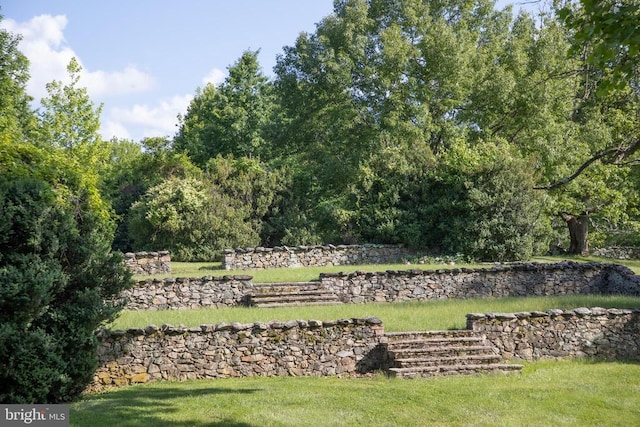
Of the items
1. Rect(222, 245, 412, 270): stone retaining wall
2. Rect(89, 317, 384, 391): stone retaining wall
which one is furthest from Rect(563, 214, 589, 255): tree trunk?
Rect(89, 317, 384, 391): stone retaining wall

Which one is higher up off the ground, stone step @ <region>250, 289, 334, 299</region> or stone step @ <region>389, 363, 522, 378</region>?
stone step @ <region>250, 289, 334, 299</region>

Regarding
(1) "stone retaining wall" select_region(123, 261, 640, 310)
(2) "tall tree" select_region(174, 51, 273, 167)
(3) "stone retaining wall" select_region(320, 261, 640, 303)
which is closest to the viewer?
(1) "stone retaining wall" select_region(123, 261, 640, 310)

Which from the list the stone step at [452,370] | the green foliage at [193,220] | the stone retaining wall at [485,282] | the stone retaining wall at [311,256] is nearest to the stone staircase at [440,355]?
the stone step at [452,370]

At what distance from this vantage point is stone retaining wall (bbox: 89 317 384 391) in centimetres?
1202

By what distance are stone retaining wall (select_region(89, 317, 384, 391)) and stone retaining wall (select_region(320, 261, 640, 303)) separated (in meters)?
6.78

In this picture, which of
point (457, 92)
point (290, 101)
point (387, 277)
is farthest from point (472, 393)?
point (290, 101)

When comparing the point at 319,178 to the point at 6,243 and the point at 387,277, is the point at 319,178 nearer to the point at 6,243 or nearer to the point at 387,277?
the point at 387,277

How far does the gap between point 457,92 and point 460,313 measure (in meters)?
19.7

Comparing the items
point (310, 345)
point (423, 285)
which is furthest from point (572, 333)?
point (423, 285)

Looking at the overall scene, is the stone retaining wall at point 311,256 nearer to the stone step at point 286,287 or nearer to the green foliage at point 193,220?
the green foliage at point 193,220

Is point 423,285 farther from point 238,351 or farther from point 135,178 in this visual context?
point 135,178

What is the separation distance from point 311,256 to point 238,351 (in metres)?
14.4

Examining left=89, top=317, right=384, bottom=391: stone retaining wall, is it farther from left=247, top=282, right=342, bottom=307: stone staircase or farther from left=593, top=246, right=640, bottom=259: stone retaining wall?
left=593, top=246, right=640, bottom=259: stone retaining wall

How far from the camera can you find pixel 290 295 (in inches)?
738
